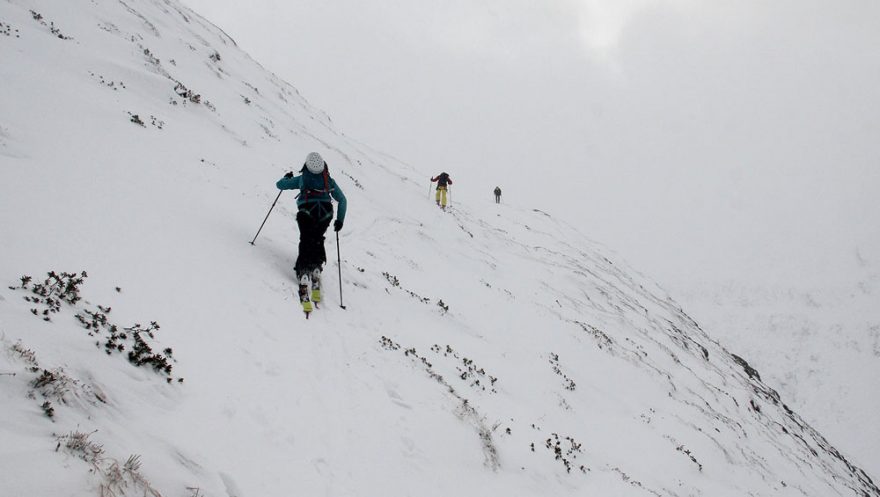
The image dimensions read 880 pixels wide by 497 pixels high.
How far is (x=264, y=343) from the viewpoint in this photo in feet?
28.8

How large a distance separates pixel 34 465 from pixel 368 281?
1083 cm

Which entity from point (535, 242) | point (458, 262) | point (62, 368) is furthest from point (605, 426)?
point (535, 242)

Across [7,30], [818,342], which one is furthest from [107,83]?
[818,342]

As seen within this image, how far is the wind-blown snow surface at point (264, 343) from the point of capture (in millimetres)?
5555

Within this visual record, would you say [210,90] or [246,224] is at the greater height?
[210,90]

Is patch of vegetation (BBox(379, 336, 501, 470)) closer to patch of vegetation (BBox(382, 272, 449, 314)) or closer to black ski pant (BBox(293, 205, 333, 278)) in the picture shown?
black ski pant (BBox(293, 205, 333, 278))

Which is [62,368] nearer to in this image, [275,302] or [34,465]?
[34,465]

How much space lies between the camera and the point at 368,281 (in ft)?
47.6

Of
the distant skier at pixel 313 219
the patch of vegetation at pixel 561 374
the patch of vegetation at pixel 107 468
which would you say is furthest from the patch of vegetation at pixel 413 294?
the patch of vegetation at pixel 107 468

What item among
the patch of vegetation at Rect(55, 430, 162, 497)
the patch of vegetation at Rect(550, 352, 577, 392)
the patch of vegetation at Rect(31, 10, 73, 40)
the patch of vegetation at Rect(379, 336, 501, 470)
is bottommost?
the patch of vegetation at Rect(379, 336, 501, 470)

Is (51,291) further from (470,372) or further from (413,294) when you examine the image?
(413,294)

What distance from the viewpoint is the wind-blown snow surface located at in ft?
18.2

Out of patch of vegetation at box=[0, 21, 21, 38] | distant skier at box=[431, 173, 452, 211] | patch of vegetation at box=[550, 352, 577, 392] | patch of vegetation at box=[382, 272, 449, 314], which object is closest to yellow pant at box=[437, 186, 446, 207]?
distant skier at box=[431, 173, 452, 211]

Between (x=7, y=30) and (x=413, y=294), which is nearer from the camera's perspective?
(x=413, y=294)
